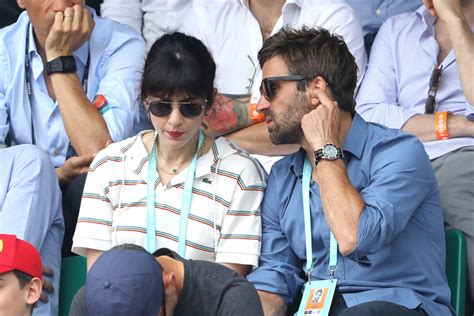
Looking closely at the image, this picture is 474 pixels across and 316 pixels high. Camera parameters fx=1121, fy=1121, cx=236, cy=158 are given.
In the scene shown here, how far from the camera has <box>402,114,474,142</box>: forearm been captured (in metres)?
4.89

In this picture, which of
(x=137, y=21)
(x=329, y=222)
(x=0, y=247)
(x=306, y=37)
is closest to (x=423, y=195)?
(x=329, y=222)

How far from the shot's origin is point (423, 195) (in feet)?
13.6

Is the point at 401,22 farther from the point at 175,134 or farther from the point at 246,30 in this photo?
the point at 175,134

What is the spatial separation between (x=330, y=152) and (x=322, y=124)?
0.14 m

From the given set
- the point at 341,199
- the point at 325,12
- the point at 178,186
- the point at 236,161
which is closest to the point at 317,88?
the point at 236,161

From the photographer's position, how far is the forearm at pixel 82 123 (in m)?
5.00

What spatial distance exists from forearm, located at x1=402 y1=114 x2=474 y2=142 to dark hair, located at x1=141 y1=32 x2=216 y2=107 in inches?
40.3

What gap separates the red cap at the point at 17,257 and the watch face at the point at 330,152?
1140 mm

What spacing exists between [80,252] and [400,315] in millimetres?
1370

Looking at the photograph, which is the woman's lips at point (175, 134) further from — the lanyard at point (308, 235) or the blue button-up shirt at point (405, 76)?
the blue button-up shirt at point (405, 76)

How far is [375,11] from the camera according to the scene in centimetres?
593

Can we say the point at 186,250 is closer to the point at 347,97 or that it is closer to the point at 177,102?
the point at 177,102

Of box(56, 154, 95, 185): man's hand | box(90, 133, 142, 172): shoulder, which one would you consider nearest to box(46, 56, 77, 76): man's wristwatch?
box(56, 154, 95, 185): man's hand

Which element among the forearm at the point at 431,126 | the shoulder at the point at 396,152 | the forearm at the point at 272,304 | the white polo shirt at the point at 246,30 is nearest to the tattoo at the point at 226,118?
the white polo shirt at the point at 246,30
